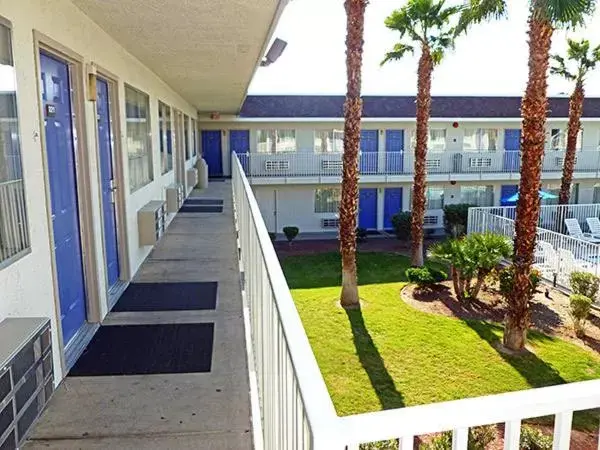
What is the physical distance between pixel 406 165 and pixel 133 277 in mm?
18713

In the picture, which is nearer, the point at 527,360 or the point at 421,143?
the point at 527,360

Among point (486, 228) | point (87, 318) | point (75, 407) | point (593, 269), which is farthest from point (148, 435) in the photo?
point (486, 228)

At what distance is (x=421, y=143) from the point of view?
1662 cm

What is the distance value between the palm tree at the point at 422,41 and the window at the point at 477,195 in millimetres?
9068

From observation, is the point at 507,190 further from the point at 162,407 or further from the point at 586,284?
the point at 162,407

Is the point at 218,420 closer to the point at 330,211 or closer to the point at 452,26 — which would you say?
the point at 452,26

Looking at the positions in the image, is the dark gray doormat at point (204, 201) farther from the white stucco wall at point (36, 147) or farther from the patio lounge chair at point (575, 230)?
the patio lounge chair at point (575, 230)

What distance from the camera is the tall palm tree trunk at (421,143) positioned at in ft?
53.0

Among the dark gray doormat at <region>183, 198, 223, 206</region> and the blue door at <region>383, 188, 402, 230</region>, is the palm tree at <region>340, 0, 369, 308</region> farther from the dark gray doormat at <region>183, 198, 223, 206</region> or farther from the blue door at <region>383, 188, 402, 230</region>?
the blue door at <region>383, 188, 402, 230</region>

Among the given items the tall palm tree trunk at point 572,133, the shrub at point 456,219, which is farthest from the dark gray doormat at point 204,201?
the tall palm tree trunk at point 572,133

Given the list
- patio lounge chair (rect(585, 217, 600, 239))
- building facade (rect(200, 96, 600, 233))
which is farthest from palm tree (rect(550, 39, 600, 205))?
building facade (rect(200, 96, 600, 233))

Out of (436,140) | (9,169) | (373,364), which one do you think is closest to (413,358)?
(373,364)

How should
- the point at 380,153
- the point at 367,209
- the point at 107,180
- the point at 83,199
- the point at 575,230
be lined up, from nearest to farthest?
the point at 83,199 < the point at 107,180 < the point at 575,230 < the point at 380,153 < the point at 367,209

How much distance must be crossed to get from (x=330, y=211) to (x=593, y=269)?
12.6 metres
